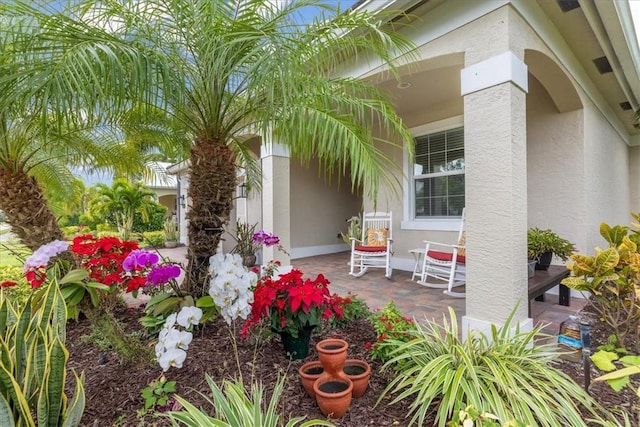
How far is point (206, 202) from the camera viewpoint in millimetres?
2836

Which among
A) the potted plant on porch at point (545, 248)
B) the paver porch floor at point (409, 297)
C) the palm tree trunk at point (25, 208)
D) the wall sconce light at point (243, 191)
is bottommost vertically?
the paver porch floor at point (409, 297)

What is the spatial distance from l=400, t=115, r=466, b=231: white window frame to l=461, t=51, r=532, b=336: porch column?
284cm

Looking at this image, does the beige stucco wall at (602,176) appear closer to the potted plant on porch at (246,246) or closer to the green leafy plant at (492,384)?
the green leafy plant at (492,384)

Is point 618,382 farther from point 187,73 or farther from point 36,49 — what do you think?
point 36,49

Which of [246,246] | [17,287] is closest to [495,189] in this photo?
[246,246]

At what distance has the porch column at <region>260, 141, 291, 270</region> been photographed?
17.2 ft

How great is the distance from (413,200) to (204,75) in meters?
4.82

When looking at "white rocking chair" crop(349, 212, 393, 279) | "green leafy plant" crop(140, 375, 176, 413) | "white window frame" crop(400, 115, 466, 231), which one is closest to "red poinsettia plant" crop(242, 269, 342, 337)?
"green leafy plant" crop(140, 375, 176, 413)

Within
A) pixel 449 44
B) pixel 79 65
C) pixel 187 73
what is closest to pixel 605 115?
pixel 449 44

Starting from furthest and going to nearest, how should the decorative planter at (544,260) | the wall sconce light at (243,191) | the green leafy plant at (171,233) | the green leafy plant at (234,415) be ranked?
the green leafy plant at (171,233)
the wall sconce light at (243,191)
the decorative planter at (544,260)
the green leafy plant at (234,415)

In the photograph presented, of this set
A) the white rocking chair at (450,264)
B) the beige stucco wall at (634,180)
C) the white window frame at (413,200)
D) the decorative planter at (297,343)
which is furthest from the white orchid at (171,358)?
the beige stucco wall at (634,180)

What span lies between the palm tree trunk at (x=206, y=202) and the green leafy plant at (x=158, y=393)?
1029mm

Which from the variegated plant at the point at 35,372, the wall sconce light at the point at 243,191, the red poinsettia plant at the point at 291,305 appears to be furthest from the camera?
the wall sconce light at the point at 243,191

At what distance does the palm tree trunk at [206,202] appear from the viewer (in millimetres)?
2805
